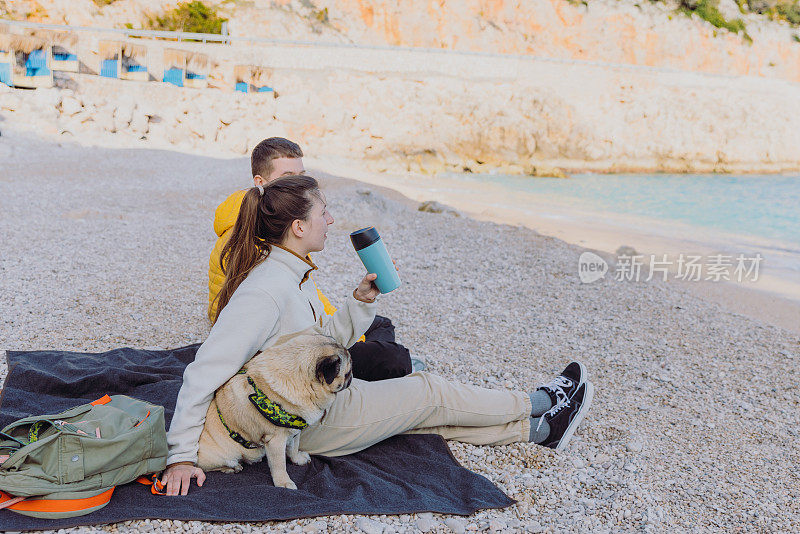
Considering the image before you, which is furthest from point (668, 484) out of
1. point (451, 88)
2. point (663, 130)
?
point (663, 130)

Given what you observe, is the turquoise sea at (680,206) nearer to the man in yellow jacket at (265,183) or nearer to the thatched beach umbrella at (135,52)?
the man in yellow jacket at (265,183)

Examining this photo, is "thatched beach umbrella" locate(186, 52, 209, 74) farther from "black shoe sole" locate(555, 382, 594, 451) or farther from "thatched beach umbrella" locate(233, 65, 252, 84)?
"black shoe sole" locate(555, 382, 594, 451)

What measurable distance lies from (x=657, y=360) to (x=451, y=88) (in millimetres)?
30411

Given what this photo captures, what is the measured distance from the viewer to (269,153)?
4.32 meters

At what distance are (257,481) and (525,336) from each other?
355 centimetres

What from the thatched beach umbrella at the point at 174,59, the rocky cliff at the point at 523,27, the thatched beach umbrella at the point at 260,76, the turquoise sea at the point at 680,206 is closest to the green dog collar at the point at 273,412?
the turquoise sea at the point at 680,206

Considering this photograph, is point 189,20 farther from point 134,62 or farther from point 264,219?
point 264,219

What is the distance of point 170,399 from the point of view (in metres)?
3.75

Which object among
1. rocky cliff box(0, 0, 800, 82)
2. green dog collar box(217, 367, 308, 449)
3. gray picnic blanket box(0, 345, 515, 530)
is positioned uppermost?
rocky cliff box(0, 0, 800, 82)

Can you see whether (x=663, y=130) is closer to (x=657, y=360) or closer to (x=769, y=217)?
(x=769, y=217)

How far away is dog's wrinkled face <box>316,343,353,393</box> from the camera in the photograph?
2.62 m

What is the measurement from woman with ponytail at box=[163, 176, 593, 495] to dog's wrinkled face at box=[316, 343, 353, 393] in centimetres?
30

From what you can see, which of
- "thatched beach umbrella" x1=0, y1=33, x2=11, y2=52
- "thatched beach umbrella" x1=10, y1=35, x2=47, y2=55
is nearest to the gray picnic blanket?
"thatched beach umbrella" x1=0, y1=33, x2=11, y2=52

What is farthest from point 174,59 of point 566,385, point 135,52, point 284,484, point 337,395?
point 284,484
